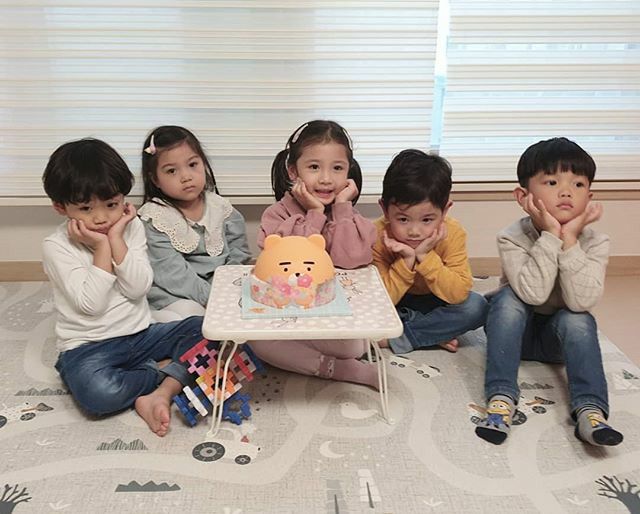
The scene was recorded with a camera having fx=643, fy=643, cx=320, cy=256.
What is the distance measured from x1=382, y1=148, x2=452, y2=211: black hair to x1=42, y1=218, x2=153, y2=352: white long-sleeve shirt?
0.62 metres

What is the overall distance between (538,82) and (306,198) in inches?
37.9

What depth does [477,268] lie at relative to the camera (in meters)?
2.28

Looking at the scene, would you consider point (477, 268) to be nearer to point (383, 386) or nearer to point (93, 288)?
point (383, 386)

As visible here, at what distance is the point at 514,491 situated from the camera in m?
1.21

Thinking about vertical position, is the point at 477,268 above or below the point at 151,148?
below

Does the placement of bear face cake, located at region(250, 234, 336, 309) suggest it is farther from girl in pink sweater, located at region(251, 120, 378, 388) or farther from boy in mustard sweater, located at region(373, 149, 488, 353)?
boy in mustard sweater, located at region(373, 149, 488, 353)

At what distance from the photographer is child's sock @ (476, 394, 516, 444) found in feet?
4.40

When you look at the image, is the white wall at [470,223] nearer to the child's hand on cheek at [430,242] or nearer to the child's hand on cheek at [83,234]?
the child's hand on cheek at [430,242]

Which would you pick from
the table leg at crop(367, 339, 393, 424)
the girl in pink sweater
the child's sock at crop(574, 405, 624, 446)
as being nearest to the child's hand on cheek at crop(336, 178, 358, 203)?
the girl in pink sweater

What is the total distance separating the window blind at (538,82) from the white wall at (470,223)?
13 centimetres

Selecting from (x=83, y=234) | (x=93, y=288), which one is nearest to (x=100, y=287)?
(x=93, y=288)

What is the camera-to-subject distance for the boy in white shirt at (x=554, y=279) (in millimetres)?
1410

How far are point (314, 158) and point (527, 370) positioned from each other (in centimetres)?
76

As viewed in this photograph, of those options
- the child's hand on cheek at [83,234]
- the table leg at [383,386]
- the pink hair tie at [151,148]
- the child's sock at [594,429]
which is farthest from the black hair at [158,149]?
the child's sock at [594,429]
